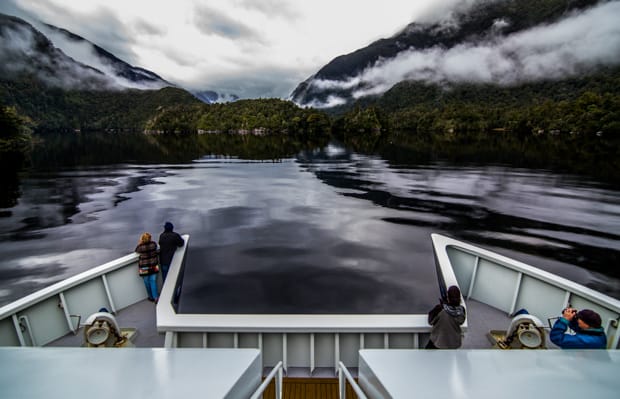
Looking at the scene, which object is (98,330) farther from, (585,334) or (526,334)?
(585,334)

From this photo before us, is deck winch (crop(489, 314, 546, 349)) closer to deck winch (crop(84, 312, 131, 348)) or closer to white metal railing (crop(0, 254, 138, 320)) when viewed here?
deck winch (crop(84, 312, 131, 348))

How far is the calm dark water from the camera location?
1230cm

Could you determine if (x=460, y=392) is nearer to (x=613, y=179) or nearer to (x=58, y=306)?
(x=58, y=306)

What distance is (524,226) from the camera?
20.0 metres

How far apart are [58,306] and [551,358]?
29.7 ft

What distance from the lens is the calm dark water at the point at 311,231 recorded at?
12297 millimetres

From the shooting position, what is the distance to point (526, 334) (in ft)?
19.1

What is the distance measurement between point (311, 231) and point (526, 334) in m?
13.5

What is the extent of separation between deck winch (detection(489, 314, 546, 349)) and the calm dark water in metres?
4.66

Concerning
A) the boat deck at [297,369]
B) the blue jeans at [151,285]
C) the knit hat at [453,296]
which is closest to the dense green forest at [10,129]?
the blue jeans at [151,285]

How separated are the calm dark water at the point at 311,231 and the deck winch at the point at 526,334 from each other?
183 inches

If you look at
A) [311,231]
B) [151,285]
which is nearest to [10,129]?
[311,231]

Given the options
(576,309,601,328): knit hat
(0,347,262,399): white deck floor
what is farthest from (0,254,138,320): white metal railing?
(576,309,601,328): knit hat

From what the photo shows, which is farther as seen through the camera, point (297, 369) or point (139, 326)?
point (139, 326)
